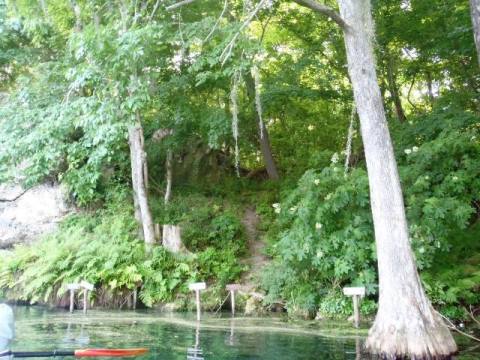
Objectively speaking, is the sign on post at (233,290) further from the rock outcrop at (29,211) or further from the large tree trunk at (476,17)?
the rock outcrop at (29,211)

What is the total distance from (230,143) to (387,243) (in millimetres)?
10347

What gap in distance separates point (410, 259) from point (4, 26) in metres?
13.4

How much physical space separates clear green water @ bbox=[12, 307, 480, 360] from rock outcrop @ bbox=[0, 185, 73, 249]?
5.19m

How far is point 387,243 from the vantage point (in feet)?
22.3

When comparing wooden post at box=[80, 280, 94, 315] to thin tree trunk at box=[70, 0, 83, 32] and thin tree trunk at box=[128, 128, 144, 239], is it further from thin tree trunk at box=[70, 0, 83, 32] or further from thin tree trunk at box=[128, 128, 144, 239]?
thin tree trunk at box=[70, 0, 83, 32]

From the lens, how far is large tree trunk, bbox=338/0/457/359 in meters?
6.19

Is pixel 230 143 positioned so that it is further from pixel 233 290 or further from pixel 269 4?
pixel 233 290

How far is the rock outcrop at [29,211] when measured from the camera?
50.0 feet

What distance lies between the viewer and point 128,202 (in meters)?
15.3

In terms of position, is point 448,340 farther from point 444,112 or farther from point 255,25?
point 255,25

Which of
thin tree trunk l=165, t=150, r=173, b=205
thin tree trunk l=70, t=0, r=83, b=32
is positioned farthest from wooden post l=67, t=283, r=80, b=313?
thin tree trunk l=70, t=0, r=83, b=32

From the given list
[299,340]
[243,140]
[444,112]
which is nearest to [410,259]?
[299,340]

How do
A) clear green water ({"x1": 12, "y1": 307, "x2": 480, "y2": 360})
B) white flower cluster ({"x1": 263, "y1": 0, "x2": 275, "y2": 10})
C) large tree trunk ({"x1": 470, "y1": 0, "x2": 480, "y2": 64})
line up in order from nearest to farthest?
clear green water ({"x1": 12, "y1": 307, "x2": 480, "y2": 360})
large tree trunk ({"x1": 470, "y1": 0, "x2": 480, "y2": 64})
white flower cluster ({"x1": 263, "y1": 0, "x2": 275, "y2": 10})

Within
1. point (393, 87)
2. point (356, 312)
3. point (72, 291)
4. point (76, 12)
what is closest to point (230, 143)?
point (393, 87)
